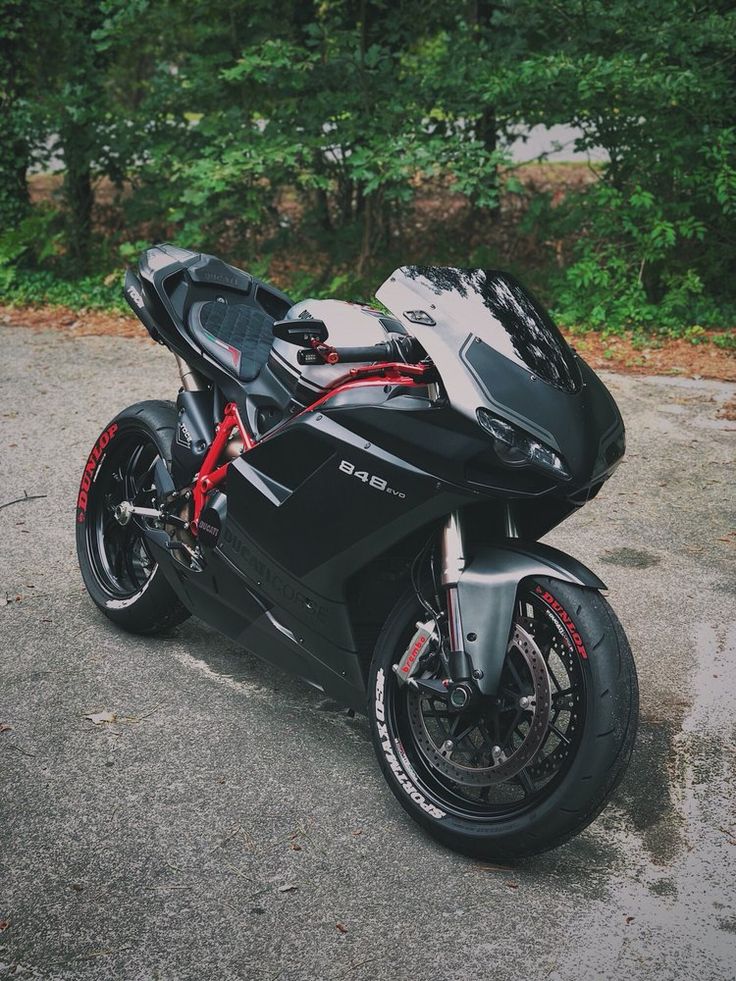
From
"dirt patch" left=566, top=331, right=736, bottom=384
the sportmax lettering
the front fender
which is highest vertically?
the front fender

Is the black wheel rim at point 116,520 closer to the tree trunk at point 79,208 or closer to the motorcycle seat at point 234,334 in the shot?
the motorcycle seat at point 234,334

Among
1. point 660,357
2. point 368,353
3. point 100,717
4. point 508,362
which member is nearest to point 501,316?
point 508,362

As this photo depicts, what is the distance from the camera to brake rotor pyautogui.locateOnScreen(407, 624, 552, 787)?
3025 mm

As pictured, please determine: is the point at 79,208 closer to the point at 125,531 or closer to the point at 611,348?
the point at 611,348

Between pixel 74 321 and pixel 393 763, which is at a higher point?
pixel 393 763

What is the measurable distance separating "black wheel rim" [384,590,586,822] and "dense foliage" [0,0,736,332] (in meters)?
6.10

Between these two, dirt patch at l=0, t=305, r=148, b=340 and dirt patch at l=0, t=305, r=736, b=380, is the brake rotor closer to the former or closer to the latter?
dirt patch at l=0, t=305, r=736, b=380

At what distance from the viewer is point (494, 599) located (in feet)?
10.0

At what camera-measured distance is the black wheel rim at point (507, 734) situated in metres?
3.00

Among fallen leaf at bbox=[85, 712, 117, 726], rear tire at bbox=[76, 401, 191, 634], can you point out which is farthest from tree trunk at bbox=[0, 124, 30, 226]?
fallen leaf at bbox=[85, 712, 117, 726]

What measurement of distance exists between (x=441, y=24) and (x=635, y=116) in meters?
2.07

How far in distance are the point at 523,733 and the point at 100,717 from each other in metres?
1.41

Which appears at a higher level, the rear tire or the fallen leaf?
the rear tire

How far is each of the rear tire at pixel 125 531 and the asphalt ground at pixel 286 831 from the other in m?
0.12
